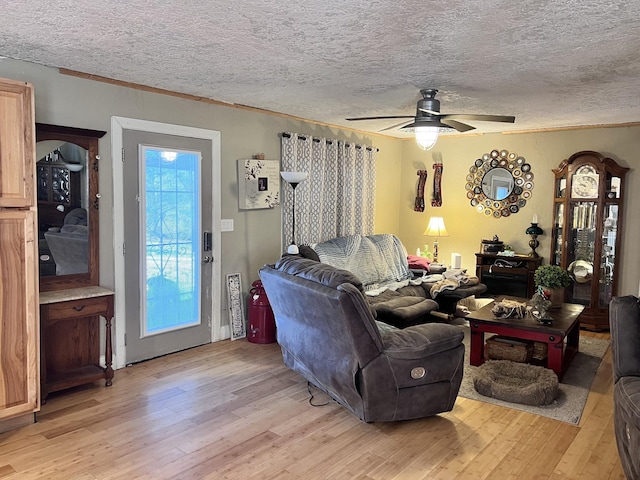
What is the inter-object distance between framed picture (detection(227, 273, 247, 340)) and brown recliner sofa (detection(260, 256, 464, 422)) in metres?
1.73

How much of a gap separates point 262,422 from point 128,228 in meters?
1.99

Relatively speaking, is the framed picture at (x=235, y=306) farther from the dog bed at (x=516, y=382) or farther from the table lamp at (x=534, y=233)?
the table lamp at (x=534, y=233)

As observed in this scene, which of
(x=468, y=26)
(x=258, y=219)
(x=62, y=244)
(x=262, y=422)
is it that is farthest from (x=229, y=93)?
(x=262, y=422)

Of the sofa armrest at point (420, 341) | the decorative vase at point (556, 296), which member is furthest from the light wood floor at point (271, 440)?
the decorative vase at point (556, 296)

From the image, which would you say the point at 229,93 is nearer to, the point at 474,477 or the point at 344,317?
the point at 344,317

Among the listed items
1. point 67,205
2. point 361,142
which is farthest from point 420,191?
point 67,205

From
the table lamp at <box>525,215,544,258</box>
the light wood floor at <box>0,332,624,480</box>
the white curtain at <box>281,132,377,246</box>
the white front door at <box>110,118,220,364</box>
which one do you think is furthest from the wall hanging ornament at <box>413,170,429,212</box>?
the light wood floor at <box>0,332,624,480</box>

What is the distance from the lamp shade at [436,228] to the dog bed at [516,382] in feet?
9.72

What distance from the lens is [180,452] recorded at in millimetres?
2826

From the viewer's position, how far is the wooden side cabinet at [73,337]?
3.41 metres

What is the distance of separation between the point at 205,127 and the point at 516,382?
3468 millimetres

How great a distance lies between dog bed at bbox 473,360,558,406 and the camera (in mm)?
3508

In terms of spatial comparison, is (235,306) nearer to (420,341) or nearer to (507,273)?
(420,341)

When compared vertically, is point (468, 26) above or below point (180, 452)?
above
